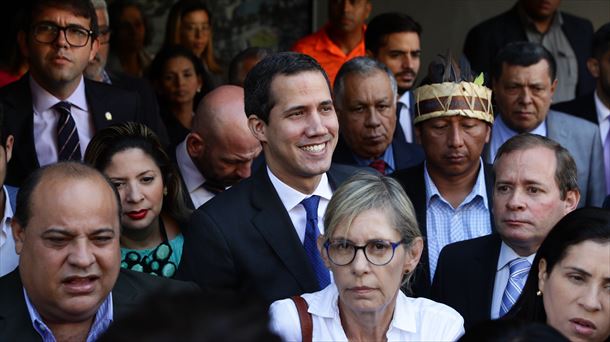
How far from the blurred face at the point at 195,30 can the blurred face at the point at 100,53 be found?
1237mm

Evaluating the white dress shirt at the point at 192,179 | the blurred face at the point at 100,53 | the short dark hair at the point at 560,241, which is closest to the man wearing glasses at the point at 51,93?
the white dress shirt at the point at 192,179

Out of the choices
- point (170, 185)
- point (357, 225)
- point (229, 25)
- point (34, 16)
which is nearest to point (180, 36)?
point (229, 25)

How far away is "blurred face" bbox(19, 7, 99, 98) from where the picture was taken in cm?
514

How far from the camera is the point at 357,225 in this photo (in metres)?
3.64

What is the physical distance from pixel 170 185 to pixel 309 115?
3.13 ft

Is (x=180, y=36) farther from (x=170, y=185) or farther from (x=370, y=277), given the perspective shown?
(x=370, y=277)

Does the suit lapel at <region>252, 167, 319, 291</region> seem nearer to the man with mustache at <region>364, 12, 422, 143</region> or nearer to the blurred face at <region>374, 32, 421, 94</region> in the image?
the man with mustache at <region>364, 12, 422, 143</region>

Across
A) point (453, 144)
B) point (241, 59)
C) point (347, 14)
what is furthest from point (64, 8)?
point (347, 14)

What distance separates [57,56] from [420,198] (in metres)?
1.77

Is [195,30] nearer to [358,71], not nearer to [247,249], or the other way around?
[358,71]

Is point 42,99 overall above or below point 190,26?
below

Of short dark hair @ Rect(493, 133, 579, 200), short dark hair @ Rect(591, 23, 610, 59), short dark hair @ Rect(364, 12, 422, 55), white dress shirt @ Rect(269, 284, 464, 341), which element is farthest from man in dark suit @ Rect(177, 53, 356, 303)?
short dark hair @ Rect(591, 23, 610, 59)

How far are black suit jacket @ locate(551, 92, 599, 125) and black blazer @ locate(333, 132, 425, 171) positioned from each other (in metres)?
1.10

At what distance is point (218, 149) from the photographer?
5.27 metres
